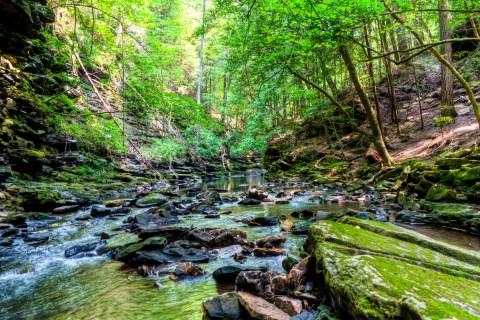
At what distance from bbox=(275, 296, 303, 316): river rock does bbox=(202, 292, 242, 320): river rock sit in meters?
0.45

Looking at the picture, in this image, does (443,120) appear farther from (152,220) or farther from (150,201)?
(150,201)

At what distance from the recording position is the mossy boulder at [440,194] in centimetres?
712

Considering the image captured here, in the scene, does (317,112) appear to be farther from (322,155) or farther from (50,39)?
(50,39)

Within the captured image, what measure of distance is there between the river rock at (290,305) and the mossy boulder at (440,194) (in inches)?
250

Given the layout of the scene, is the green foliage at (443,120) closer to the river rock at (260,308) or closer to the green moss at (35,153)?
the river rock at (260,308)

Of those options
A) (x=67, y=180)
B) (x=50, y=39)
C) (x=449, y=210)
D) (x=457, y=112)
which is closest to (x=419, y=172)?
(x=449, y=210)

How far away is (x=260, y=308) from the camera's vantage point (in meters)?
2.73

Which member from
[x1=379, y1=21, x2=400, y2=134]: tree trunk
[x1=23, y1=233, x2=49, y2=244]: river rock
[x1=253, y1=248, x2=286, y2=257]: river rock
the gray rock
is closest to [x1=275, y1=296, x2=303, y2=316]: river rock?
[x1=253, y1=248, x2=286, y2=257]: river rock

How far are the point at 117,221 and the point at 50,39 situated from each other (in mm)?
5256

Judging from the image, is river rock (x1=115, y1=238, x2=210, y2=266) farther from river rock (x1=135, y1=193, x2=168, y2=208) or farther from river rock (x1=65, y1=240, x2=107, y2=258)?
river rock (x1=135, y1=193, x2=168, y2=208)

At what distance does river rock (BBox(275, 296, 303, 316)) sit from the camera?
2784mm

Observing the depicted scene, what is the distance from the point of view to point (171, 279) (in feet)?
13.6

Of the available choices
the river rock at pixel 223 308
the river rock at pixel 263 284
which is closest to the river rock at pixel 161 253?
the river rock at pixel 263 284

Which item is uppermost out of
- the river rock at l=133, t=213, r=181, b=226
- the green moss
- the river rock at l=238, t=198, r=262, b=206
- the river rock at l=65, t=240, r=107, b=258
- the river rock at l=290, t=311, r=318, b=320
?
the green moss
